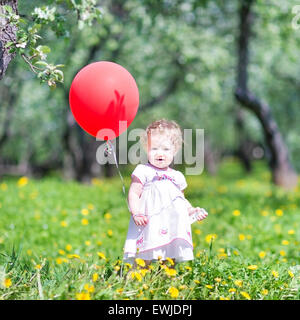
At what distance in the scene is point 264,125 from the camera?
376 inches

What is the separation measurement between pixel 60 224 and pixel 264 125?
593 cm

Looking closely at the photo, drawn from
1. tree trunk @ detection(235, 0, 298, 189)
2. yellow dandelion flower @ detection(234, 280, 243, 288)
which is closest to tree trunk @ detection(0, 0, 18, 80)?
yellow dandelion flower @ detection(234, 280, 243, 288)

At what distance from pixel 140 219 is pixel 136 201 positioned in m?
0.17

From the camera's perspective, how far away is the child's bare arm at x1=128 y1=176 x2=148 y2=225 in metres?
2.97

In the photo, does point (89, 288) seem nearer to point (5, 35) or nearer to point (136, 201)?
point (136, 201)

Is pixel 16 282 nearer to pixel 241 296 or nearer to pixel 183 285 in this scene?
pixel 183 285

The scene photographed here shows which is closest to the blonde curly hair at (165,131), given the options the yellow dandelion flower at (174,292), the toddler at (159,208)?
the toddler at (159,208)

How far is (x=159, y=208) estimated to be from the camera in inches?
120

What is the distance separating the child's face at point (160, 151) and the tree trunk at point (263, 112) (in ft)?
18.5

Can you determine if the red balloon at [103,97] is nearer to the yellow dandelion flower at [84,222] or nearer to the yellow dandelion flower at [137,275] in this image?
the yellow dandelion flower at [137,275]

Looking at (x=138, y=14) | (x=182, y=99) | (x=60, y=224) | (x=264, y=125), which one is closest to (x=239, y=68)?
(x=264, y=125)

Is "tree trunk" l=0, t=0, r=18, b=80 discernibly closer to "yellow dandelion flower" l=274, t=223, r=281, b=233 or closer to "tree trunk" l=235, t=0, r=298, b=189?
"yellow dandelion flower" l=274, t=223, r=281, b=233

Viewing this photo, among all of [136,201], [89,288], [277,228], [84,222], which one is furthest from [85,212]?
[89,288]

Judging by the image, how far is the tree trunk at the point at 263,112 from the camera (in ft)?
28.7
